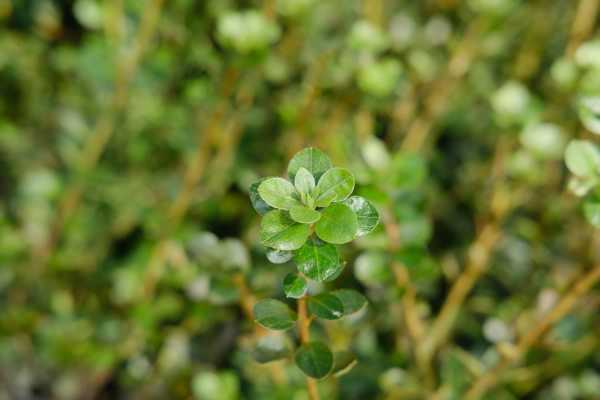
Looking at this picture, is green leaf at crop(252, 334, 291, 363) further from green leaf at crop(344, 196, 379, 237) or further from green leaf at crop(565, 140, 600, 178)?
green leaf at crop(565, 140, 600, 178)

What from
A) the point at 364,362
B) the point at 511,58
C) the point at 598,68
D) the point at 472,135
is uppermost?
the point at 598,68

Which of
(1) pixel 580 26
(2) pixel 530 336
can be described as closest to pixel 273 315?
(2) pixel 530 336

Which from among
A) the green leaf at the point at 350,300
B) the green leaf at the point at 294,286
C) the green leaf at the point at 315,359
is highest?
the green leaf at the point at 294,286

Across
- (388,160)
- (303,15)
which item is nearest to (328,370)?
(388,160)

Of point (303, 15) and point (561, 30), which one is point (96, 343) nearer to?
point (303, 15)

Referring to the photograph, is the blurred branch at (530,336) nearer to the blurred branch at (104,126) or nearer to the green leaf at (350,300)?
the green leaf at (350,300)

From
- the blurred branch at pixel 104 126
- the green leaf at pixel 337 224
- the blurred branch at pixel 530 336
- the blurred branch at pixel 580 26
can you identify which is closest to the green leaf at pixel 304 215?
the green leaf at pixel 337 224

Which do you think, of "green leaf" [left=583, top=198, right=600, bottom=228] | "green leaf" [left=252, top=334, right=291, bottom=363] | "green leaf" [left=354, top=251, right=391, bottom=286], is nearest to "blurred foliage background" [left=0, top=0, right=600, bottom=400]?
"green leaf" [left=354, top=251, right=391, bottom=286]
